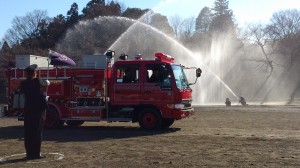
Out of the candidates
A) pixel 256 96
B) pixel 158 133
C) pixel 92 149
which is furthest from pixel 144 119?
pixel 256 96

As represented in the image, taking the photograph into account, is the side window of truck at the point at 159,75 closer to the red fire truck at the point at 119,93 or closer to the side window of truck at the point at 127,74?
the red fire truck at the point at 119,93

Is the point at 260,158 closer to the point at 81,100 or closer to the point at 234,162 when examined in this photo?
the point at 234,162

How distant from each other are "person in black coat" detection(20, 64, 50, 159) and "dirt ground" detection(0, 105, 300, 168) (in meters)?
0.36

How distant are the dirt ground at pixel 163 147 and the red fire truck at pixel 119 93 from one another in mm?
573

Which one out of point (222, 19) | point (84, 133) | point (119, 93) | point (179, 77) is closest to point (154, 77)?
point (179, 77)

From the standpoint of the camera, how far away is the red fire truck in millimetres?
15266

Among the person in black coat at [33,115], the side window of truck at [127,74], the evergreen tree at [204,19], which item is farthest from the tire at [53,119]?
the evergreen tree at [204,19]

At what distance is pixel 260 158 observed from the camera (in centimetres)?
971

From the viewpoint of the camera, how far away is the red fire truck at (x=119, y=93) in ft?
50.1

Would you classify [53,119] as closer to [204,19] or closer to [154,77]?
[154,77]

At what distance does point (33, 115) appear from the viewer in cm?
1008

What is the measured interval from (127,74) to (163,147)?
470cm

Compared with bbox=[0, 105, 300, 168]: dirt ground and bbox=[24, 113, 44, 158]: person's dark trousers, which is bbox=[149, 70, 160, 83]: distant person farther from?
bbox=[24, 113, 44, 158]: person's dark trousers

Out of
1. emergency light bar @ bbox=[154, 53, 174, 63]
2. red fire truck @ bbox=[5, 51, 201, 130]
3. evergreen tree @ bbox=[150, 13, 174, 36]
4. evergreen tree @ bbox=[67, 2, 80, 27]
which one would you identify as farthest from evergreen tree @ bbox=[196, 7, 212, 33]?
red fire truck @ bbox=[5, 51, 201, 130]
